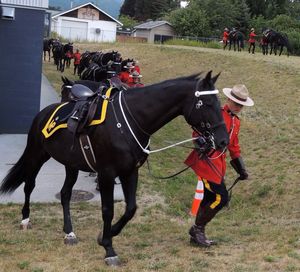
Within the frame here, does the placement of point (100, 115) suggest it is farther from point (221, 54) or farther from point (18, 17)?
point (221, 54)

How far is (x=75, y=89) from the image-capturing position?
18.4 ft

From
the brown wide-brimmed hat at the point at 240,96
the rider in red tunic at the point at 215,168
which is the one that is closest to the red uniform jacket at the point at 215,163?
the rider in red tunic at the point at 215,168

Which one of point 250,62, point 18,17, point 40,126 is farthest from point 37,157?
point 250,62

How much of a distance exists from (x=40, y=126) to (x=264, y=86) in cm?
1527

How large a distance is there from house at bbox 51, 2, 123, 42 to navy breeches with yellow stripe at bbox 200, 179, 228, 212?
2525 inches

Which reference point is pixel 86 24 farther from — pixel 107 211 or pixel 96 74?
pixel 107 211

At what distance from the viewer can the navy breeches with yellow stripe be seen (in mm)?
5355

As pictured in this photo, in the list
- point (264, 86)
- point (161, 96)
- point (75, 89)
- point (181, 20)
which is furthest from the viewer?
point (181, 20)

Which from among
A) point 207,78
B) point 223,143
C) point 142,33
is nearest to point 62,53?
point 207,78

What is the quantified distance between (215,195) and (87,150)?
1483mm

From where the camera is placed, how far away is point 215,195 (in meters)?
5.45

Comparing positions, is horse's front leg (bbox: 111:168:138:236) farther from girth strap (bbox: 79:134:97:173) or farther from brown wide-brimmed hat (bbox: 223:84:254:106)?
brown wide-brimmed hat (bbox: 223:84:254:106)

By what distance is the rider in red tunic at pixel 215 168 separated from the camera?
530cm

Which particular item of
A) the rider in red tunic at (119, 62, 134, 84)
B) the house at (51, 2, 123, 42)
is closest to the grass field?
the rider in red tunic at (119, 62, 134, 84)
